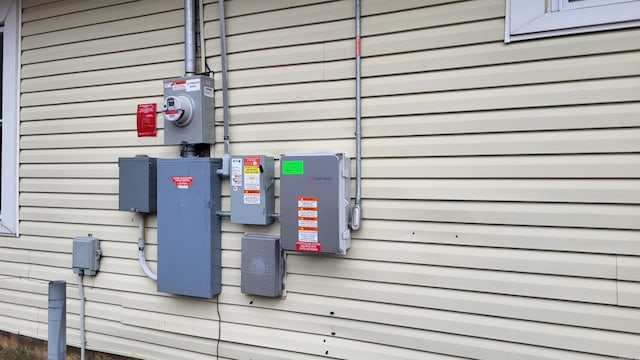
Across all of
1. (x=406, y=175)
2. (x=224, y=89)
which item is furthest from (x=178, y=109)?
(x=406, y=175)

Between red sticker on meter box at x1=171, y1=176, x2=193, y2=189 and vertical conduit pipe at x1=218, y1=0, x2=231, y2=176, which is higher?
vertical conduit pipe at x1=218, y1=0, x2=231, y2=176

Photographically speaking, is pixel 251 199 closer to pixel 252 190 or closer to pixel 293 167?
pixel 252 190

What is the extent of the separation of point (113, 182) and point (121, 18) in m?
1.21

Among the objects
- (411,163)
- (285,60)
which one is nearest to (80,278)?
(285,60)

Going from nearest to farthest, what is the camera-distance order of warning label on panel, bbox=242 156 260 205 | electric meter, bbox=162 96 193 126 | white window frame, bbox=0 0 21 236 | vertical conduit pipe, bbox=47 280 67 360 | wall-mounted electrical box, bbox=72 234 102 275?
vertical conduit pipe, bbox=47 280 67 360
warning label on panel, bbox=242 156 260 205
electric meter, bbox=162 96 193 126
wall-mounted electrical box, bbox=72 234 102 275
white window frame, bbox=0 0 21 236

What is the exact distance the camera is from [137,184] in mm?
3096

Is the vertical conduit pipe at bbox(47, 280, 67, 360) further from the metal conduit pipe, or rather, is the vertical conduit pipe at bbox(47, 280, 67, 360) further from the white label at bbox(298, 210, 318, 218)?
the white label at bbox(298, 210, 318, 218)

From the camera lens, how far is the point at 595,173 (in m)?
2.18

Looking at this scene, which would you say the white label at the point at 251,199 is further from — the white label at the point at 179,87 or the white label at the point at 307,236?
the white label at the point at 179,87

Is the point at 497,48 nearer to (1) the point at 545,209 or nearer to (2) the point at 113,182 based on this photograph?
(1) the point at 545,209

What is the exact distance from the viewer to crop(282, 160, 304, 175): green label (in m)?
2.58

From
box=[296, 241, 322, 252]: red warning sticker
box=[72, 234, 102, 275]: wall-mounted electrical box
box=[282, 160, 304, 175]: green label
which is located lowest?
box=[72, 234, 102, 275]: wall-mounted electrical box

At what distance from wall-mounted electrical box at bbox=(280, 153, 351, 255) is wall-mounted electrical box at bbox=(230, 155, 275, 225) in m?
0.17

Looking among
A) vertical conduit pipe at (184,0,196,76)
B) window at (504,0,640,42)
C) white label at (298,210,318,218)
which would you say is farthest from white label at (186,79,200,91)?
window at (504,0,640,42)
